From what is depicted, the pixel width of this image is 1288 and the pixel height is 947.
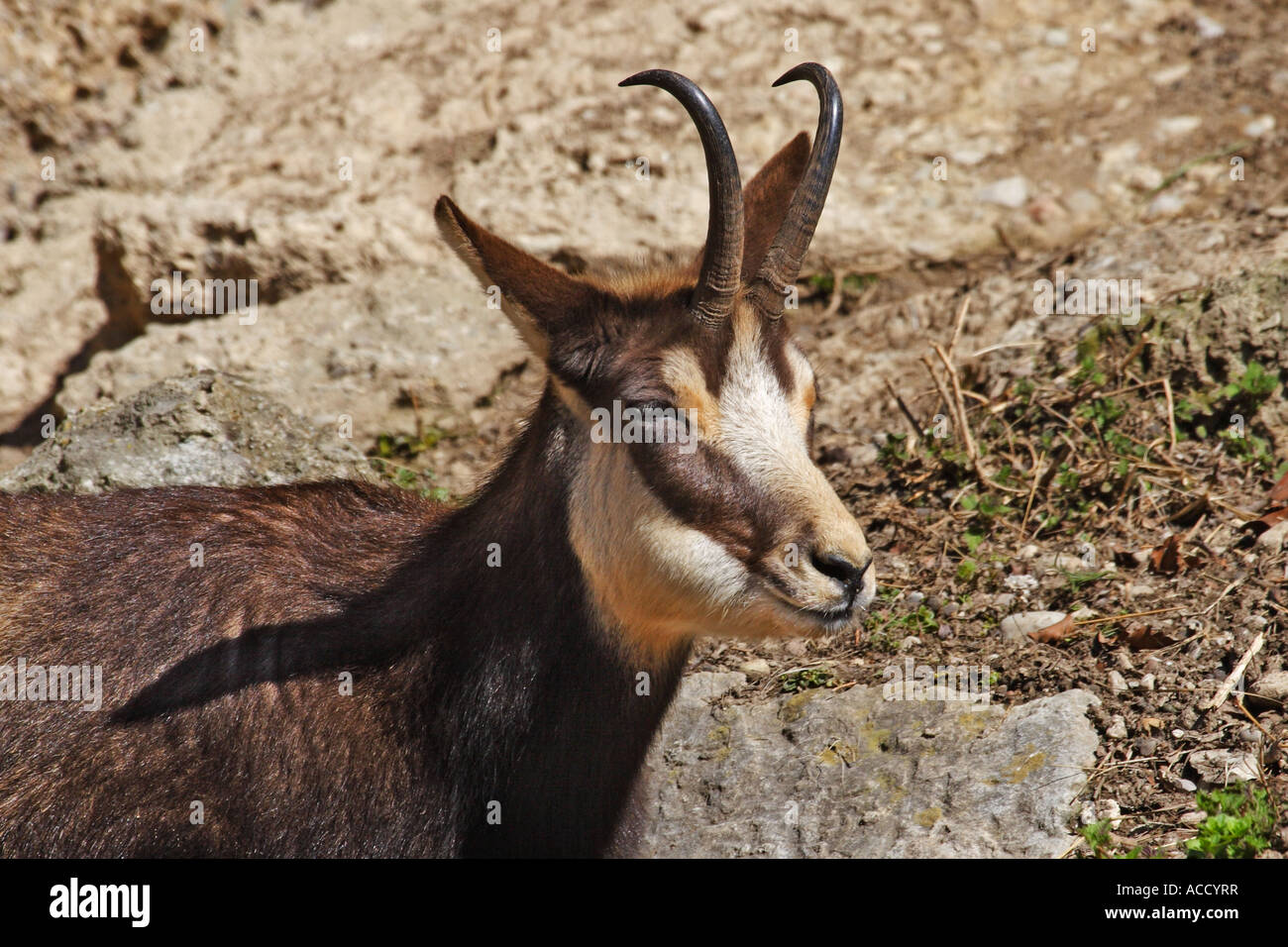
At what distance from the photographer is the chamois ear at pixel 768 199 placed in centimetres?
478

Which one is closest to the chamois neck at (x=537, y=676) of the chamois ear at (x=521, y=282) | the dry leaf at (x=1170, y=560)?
the chamois ear at (x=521, y=282)

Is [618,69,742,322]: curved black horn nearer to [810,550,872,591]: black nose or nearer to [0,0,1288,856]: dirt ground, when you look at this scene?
[810,550,872,591]: black nose

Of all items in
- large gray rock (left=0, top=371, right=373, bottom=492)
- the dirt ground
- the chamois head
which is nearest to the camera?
the chamois head

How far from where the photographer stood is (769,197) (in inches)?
196

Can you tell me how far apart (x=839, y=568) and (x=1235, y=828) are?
166 cm

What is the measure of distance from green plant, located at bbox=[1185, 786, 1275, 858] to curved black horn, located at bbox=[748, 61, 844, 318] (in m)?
2.30

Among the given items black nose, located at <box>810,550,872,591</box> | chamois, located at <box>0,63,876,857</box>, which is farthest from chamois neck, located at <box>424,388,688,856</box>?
black nose, located at <box>810,550,872,591</box>

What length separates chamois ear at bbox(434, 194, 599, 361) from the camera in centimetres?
403

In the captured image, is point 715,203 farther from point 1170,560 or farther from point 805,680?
point 1170,560

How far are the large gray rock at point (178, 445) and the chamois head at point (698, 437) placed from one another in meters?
2.58

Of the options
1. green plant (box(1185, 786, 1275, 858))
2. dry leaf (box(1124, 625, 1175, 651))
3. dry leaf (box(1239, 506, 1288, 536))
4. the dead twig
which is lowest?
green plant (box(1185, 786, 1275, 858))

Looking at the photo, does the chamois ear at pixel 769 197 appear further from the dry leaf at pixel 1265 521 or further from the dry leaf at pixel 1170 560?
the dry leaf at pixel 1265 521

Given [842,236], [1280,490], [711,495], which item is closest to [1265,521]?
[1280,490]
